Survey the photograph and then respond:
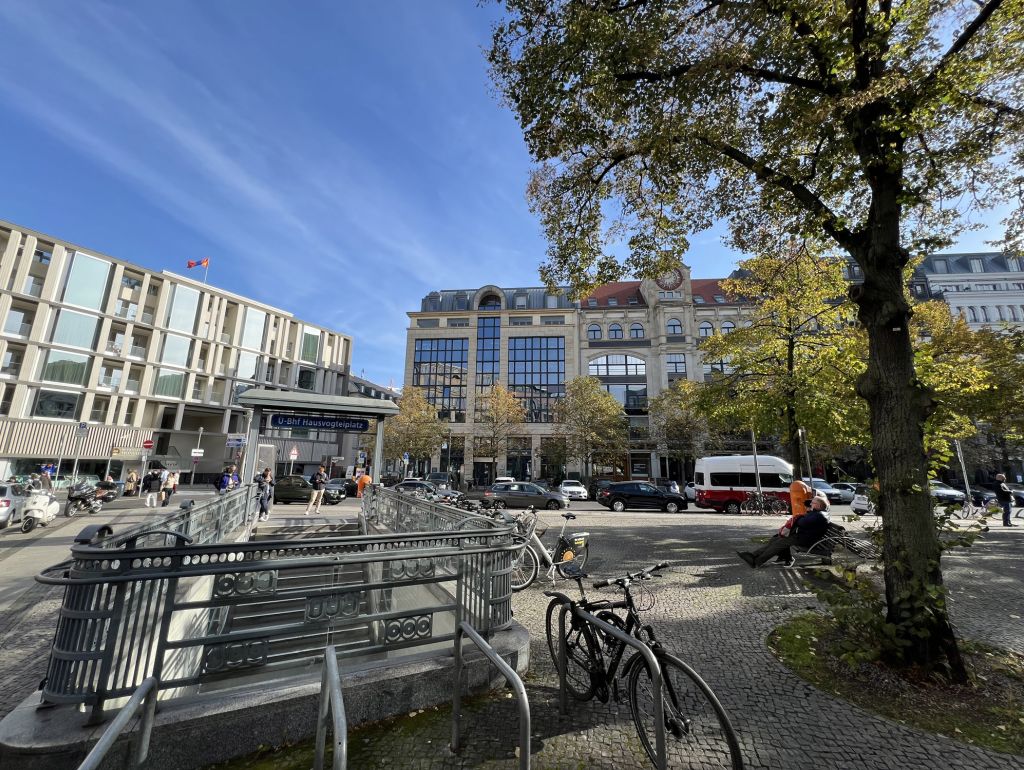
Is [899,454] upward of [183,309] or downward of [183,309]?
downward

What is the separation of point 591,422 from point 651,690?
3721 centimetres

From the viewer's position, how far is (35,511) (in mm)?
12992

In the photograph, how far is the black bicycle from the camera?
9.11ft

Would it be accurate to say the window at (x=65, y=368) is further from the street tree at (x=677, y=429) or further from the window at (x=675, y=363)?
the window at (x=675, y=363)

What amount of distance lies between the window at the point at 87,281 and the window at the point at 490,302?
3702 centimetres

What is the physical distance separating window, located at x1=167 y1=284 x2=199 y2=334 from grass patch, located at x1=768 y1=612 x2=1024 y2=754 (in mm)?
47955

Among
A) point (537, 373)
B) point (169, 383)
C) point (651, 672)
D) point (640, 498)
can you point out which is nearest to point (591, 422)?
point (640, 498)

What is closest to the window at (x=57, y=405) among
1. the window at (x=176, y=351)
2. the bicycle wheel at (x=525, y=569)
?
the window at (x=176, y=351)

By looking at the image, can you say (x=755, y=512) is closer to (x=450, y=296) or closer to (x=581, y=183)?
(x=581, y=183)

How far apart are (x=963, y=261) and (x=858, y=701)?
77.0 meters

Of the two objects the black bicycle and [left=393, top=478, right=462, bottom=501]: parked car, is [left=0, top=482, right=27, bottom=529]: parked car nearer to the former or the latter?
[left=393, top=478, right=462, bottom=501]: parked car

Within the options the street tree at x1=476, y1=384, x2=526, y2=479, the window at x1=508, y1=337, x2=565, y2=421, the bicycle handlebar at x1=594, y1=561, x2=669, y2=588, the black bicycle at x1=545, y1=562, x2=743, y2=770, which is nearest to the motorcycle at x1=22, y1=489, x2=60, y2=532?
the black bicycle at x1=545, y1=562, x2=743, y2=770

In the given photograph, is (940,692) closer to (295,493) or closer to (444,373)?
(295,493)

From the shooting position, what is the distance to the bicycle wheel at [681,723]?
9.32ft
